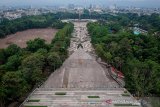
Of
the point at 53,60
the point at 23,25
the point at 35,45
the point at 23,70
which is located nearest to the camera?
the point at 23,70

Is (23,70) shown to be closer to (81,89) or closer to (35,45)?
(81,89)

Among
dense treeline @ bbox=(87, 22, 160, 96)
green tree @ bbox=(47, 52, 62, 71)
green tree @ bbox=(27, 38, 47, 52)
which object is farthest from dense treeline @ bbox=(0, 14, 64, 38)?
green tree @ bbox=(47, 52, 62, 71)

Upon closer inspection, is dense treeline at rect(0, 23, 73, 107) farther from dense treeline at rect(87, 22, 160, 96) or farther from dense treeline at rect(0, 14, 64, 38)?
dense treeline at rect(0, 14, 64, 38)

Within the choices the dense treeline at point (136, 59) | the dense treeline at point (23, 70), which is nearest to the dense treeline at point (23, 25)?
the dense treeline at point (136, 59)

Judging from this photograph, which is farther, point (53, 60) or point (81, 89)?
point (53, 60)

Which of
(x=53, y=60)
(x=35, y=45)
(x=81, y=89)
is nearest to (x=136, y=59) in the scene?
(x=81, y=89)

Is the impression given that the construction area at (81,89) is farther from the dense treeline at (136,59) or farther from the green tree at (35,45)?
the green tree at (35,45)

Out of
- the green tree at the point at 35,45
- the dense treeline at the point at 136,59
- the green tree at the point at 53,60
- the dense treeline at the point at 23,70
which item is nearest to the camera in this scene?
the dense treeline at the point at 23,70
